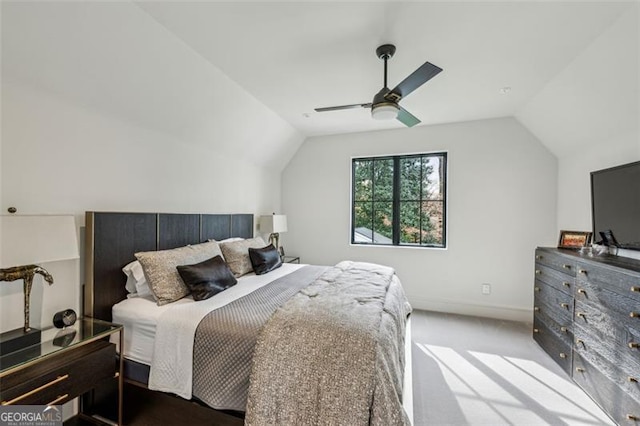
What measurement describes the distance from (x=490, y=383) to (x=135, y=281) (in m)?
3.10

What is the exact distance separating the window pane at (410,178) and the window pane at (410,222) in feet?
0.37

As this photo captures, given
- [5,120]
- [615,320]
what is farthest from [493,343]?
[5,120]

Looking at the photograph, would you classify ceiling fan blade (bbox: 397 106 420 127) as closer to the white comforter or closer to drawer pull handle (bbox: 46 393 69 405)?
the white comforter

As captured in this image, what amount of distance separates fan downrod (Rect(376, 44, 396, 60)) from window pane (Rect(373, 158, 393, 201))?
92.0 inches

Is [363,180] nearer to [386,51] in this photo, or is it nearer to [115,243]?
[386,51]

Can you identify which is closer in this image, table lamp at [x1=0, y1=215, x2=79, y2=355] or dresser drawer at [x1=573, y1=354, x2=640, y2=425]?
table lamp at [x1=0, y1=215, x2=79, y2=355]

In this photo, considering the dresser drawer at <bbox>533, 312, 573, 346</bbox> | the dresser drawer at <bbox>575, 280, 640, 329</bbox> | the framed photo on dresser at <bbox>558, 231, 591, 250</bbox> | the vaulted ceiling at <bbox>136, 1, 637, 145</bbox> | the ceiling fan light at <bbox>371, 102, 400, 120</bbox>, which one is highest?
the vaulted ceiling at <bbox>136, 1, 637, 145</bbox>

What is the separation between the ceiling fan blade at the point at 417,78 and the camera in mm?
1847

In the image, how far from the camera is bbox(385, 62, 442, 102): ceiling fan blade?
6.06ft

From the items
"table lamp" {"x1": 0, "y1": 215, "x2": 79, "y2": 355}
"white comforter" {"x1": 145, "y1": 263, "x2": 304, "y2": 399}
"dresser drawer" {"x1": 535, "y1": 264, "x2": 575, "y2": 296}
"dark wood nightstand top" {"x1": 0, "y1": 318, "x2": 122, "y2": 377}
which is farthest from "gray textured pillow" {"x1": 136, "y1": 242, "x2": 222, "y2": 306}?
"dresser drawer" {"x1": 535, "y1": 264, "x2": 575, "y2": 296}

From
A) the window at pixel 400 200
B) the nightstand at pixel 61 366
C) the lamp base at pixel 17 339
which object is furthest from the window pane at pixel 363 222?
the lamp base at pixel 17 339

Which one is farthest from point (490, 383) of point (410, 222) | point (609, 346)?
point (410, 222)

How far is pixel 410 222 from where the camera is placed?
14.3 ft

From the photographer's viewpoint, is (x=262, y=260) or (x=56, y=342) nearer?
(x=56, y=342)
